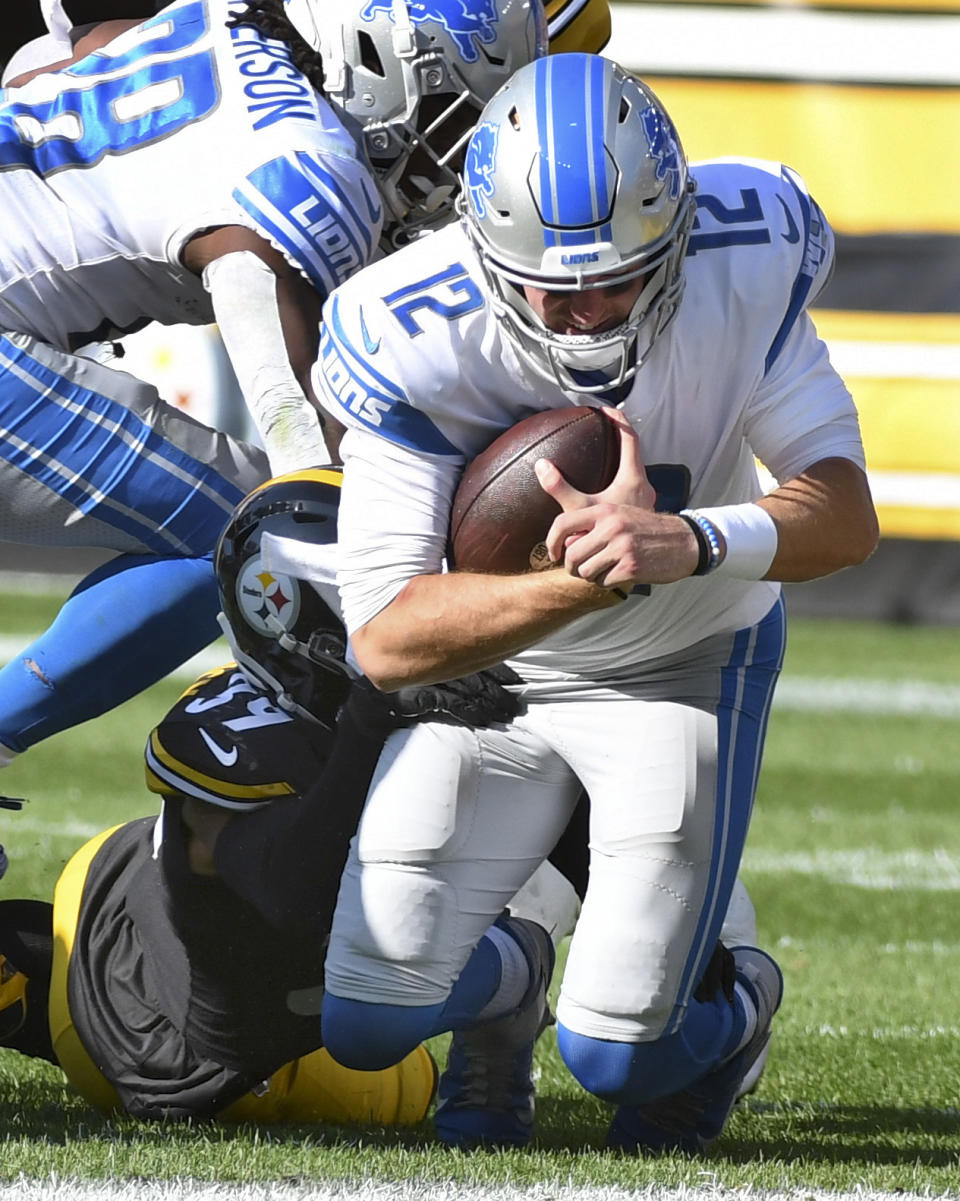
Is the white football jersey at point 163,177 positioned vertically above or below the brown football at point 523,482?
above

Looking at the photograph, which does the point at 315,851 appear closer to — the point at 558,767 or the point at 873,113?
the point at 558,767

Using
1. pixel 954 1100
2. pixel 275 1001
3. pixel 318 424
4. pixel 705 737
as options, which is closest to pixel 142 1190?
pixel 275 1001

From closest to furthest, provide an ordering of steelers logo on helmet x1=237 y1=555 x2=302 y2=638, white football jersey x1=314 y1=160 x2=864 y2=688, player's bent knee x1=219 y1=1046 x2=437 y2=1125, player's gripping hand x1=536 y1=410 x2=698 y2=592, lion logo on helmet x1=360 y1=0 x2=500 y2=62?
1. player's gripping hand x1=536 y1=410 x2=698 y2=592
2. white football jersey x1=314 y1=160 x2=864 y2=688
3. steelers logo on helmet x1=237 y1=555 x2=302 y2=638
4. player's bent knee x1=219 y1=1046 x2=437 y2=1125
5. lion logo on helmet x1=360 y1=0 x2=500 y2=62

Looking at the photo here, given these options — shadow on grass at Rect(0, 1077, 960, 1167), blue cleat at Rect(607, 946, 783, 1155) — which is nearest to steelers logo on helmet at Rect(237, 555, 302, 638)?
shadow on grass at Rect(0, 1077, 960, 1167)

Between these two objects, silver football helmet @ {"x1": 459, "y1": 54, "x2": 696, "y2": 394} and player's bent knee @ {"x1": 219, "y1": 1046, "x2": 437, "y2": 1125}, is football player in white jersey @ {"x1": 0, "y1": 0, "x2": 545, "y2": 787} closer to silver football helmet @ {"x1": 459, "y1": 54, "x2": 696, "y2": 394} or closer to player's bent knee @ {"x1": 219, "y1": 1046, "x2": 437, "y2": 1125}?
silver football helmet @ {"x1": 459, "y1": 54, "x2": 696, "y2": 394}

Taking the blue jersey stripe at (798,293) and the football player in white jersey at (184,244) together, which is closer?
the blue jersey stripe at (798,293)

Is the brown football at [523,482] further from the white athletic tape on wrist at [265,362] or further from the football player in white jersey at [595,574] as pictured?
the white athletic tape on wrist at [265,362]

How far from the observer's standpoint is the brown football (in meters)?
2.38

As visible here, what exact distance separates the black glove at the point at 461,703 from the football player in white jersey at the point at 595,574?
0.08 feet

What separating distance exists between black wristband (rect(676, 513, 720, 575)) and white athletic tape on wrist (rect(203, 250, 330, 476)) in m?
0.74

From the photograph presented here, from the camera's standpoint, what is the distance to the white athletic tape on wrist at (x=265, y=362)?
9.23 feet

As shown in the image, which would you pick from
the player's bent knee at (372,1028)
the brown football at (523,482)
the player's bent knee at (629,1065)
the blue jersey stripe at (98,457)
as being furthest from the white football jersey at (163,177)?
the player's bent knee at (629,1065)

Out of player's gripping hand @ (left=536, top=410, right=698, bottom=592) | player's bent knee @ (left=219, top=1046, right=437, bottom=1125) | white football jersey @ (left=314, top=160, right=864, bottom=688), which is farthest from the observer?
player's bent knee @ (left=219, top=1046, right=437, bottom=1125)

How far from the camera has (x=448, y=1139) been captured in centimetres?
266
